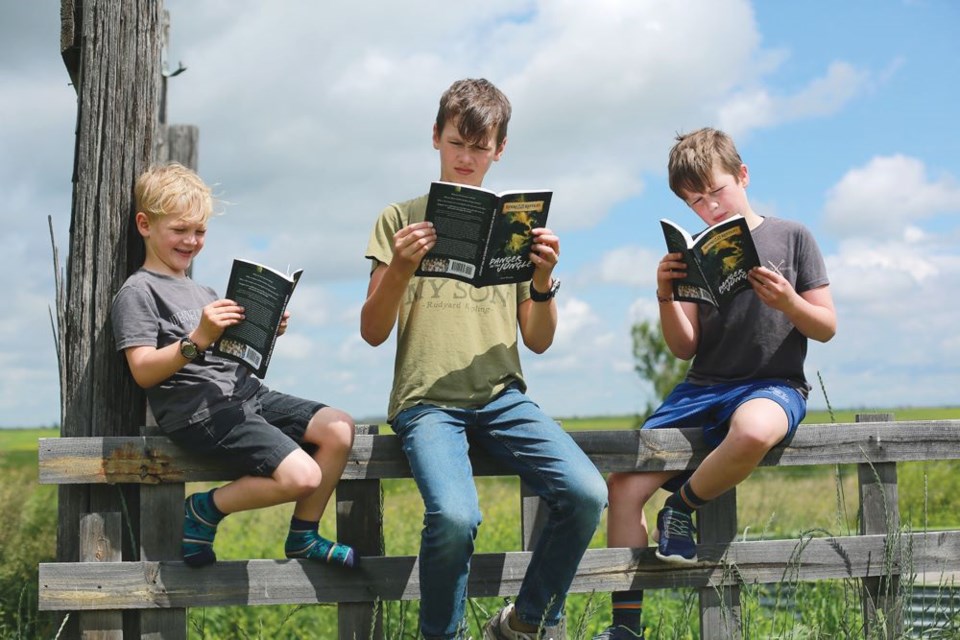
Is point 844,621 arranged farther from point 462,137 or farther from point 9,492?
point 9,492

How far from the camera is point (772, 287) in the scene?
3.61m

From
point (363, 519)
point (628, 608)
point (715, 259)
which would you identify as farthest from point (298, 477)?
point (715, 259)

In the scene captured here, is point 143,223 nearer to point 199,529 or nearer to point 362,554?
point 199,529

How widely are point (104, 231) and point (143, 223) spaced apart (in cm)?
21

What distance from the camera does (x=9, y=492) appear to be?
23.9 feet

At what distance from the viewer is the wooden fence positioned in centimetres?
366

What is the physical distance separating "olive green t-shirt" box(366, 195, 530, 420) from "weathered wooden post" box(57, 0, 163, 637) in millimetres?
1114

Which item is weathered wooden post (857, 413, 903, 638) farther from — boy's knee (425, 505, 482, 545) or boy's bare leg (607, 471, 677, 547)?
boy's knee (425, 505, 482, 545)

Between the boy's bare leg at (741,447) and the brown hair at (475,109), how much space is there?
139 centimetres

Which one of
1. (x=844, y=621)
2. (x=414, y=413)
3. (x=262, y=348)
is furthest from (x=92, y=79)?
(x=844, y=621)

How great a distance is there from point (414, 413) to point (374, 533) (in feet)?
1.92

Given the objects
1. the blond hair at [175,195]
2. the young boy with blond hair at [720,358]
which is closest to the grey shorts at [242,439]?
the blond hair at [175,195]

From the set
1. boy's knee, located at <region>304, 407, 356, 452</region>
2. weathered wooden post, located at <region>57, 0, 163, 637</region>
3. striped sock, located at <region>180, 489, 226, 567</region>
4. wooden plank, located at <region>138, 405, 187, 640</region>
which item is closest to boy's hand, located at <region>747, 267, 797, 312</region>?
boy's knee, located at <region>304, 407, 356, 452</region>

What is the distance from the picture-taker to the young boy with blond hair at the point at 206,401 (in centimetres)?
346
